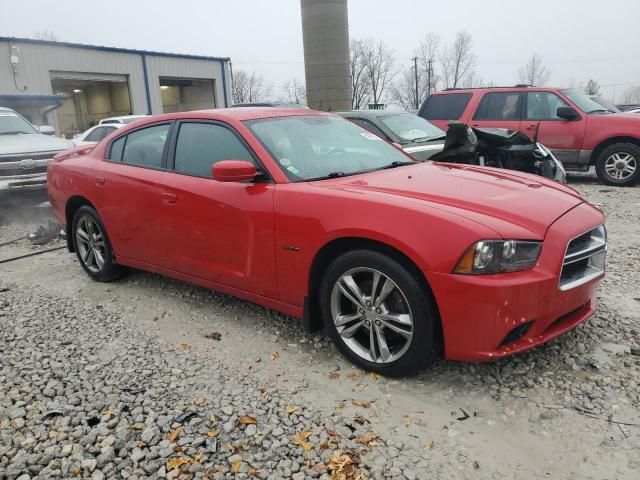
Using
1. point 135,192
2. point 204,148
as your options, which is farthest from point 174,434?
point 135,192

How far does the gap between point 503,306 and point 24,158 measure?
8.30m

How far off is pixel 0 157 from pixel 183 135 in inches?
225

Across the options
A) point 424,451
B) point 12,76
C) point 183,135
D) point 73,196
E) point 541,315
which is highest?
point 12,76

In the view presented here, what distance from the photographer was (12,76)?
81.7ft

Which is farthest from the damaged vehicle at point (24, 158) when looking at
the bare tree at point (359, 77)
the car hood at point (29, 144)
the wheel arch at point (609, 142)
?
the bare tree at point (359, 77)

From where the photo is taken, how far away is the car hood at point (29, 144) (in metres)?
8.51

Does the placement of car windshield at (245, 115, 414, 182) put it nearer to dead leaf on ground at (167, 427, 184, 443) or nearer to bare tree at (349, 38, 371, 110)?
dead leaf on ground at (167, 427, 184, 443)

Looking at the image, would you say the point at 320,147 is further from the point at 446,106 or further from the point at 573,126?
the point at 573,126

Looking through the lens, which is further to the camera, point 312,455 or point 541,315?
point 541,315

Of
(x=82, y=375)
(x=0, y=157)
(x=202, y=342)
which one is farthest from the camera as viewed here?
(x=0, y=157)

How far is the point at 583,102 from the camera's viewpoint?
30.8 ft

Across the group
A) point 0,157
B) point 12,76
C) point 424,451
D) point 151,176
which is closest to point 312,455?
point 424,451

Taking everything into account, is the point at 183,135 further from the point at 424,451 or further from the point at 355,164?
the point at 424,451

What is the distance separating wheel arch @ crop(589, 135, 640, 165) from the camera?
29.0 feet
